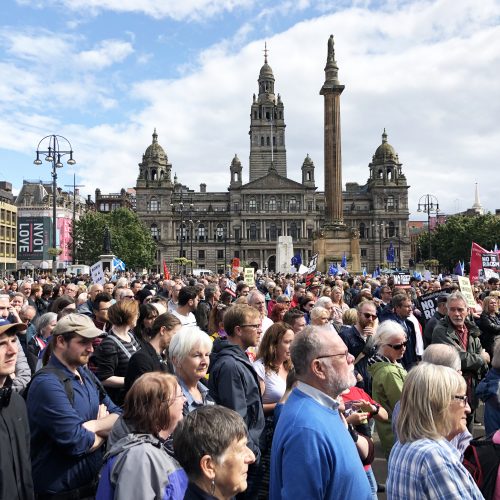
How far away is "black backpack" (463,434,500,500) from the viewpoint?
309 centimetres

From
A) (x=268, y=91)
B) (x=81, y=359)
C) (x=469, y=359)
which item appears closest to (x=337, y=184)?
(x=469, y=359)

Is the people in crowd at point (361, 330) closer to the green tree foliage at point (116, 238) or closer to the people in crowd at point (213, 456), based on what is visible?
the people in crowd at point (213, 456)

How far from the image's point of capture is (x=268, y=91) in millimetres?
113500

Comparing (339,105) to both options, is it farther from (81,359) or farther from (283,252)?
(81,359)

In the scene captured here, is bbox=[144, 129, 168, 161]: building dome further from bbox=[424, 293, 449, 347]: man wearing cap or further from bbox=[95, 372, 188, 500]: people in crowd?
bbox=[95, 372, 188, 500]: people in crowd

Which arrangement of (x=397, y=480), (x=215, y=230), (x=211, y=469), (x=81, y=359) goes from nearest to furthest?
1. (x=211, y=469)
2. (x=397, y=480)
3. (x=81, y=359)
4. (x=215, y=230)

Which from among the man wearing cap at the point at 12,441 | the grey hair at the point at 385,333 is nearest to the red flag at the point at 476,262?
the grey hair at the point at 385,333

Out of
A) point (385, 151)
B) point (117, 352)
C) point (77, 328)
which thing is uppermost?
point (385, 151)

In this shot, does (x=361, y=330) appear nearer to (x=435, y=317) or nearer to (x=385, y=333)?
(x=385, y=333)

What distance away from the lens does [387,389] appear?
5047mm

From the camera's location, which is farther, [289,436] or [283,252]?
[283,252]

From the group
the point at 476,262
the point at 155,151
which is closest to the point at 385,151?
the point at 155,151

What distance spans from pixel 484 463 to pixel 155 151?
101 metres

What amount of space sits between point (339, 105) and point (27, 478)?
39838mm
